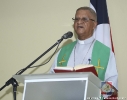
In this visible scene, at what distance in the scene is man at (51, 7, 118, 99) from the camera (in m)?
3.75

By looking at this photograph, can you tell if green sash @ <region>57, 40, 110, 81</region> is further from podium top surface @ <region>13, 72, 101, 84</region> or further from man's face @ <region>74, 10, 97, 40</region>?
podium top surface @ <region>13, 72, 101, 84</region>

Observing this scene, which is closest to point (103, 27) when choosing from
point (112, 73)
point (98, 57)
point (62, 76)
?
point (98, 57)

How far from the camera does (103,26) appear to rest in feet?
13.8

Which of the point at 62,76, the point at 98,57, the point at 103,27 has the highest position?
the point at 103,27

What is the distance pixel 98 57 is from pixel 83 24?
48cm

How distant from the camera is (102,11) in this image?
4246 mm

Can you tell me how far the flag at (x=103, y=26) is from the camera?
416cm

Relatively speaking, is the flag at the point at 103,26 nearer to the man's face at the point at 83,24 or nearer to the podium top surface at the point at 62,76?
the man's face at the point at 83,24

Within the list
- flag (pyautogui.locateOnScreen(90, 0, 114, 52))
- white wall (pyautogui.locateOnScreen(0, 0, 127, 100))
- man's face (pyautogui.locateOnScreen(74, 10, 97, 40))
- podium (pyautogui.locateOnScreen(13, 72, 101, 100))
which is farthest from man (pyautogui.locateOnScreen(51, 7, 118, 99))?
podium (pyautogui.locateOnScreen(13, 72, 101, 100))

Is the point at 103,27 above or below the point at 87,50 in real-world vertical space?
above

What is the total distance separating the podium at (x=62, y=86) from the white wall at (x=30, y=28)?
1936mm

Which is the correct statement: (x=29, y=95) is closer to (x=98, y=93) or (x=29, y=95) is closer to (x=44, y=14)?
(x=98, y=93)

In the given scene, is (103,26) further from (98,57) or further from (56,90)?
(56,90)

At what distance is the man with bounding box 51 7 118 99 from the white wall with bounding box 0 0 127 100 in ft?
1.89
